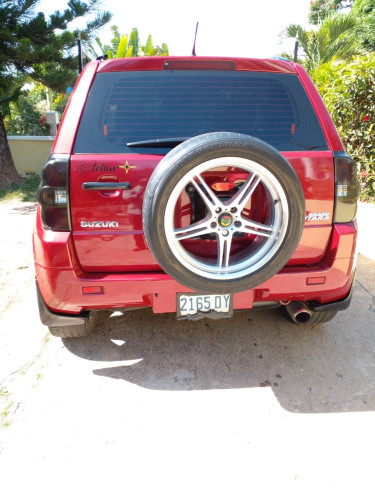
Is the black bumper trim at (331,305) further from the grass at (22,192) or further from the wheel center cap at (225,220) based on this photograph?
the grass at (22,192)

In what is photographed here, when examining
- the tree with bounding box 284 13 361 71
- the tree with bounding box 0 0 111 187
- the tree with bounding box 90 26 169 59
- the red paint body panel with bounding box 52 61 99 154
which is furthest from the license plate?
the tree with bounding box 90 26 169 59

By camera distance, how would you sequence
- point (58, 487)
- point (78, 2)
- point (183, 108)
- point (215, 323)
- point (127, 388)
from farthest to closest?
point (78, 2) < point (215, 323) < point (127, 388) < point (183, 108) < point (58, 487)

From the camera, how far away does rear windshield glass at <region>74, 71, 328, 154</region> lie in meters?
1.98

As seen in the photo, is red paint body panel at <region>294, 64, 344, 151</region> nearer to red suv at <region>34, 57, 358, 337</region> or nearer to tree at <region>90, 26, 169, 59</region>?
red suv at <region>34, 57, 358, 337</region>

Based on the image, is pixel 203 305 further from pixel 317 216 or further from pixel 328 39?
pixel 328 39

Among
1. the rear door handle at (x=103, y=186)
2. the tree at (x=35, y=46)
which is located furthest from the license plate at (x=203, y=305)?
the tree at (x=35, y=46)

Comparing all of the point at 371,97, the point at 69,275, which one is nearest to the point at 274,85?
the point at 69,275

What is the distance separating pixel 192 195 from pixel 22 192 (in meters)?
7.42

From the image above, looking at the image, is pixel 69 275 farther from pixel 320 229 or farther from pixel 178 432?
pixel 320 229

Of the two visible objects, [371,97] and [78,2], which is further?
[78,2]

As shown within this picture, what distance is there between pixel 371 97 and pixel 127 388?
589 centimetres

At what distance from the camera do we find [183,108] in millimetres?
2066

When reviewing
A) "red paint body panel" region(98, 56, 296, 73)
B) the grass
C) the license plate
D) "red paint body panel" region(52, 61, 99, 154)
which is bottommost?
the grass

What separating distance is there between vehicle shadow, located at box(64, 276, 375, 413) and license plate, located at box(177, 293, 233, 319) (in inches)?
18.9
